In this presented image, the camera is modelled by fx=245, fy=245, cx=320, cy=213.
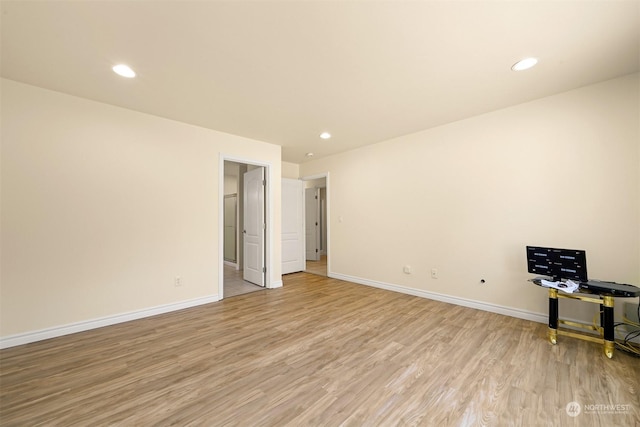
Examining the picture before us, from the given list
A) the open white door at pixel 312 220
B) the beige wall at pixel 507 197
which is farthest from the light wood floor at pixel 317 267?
the beige wall at pixel 507 197

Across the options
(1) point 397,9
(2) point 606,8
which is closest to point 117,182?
(1) point 397,9

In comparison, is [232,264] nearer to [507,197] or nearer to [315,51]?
[315,51]

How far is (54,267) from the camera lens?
2570 mm

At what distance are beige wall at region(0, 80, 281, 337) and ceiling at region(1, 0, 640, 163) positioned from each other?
1.12 ft

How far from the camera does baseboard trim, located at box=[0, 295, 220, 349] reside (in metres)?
2.38

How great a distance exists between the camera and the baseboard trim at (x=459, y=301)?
291cm

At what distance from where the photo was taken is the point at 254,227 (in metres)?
4.61

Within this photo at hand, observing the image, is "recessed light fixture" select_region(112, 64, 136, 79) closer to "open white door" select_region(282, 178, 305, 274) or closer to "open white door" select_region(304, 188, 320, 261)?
"open white door" select_region(282, 178, 305, 274)

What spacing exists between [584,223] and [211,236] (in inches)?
181

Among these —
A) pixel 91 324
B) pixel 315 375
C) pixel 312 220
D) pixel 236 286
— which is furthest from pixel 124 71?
pixel 312 220

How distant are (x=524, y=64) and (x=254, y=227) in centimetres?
422

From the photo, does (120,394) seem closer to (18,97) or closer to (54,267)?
(54,267)

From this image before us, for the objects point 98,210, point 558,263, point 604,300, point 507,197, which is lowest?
point 604,300

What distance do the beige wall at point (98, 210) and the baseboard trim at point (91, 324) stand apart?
0.05 m
